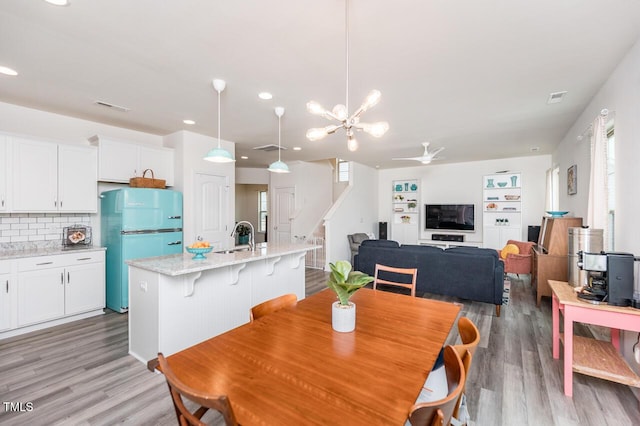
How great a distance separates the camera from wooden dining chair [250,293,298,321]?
1.88 m

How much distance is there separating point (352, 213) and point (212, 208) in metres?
3.73

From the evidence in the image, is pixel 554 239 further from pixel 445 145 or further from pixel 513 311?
pixel 445 145

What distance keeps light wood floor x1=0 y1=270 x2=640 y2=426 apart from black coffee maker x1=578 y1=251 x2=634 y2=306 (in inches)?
29.9

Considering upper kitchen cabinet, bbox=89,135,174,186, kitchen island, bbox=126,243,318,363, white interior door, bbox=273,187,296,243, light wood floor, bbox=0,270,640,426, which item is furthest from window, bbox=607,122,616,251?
white interior door, bbox=273,187,296,243

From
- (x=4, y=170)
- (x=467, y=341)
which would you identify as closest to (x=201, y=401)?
(x=467, y=341)

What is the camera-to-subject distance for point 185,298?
2.78 meters

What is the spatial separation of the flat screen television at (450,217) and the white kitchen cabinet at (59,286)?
7644 mm

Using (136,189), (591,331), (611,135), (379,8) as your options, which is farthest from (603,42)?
(136,189)

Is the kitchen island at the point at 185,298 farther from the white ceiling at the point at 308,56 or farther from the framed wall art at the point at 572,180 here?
the framed wall art at the point at 572,180

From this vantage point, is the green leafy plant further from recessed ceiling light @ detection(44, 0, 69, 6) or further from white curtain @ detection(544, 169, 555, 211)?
white curtain @ detection(544, 169, 555, 211)

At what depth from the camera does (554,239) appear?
4312 mm

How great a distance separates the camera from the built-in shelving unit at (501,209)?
7.27m

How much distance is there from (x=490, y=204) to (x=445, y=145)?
271 centimetres

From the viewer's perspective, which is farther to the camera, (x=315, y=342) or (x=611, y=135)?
(x=611, y=135)
